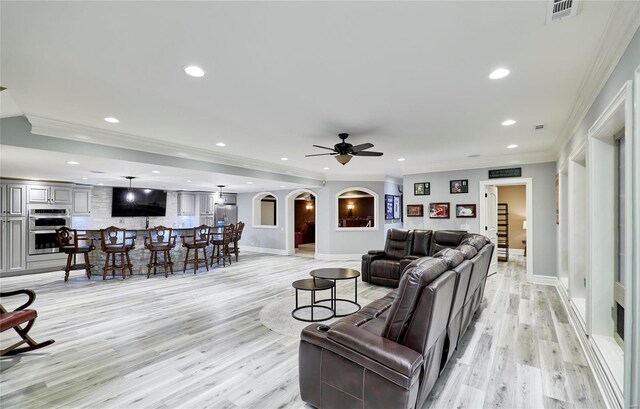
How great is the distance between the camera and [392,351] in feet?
5.80

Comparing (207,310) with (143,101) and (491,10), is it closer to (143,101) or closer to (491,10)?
(143,101)

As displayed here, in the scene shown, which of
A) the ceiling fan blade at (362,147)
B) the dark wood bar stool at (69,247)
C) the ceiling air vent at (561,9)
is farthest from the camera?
the dark wood bar stool at (69,247)

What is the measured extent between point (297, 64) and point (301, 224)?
12057mm

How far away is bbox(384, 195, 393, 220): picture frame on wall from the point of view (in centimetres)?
915

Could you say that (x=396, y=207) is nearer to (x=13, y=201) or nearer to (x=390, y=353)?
(x=390, y=353)

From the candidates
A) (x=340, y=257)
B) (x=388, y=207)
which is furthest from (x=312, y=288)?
(x=388, y=207)

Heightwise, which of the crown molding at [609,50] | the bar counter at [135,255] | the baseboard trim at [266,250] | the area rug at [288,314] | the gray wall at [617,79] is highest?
the crown molding at [609,50]

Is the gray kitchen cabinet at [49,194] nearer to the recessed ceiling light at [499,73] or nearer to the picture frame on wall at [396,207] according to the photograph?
→ the picture frame on wall at [396,207]

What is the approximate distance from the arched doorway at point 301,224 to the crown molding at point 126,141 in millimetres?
3741

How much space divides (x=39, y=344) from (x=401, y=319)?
3.88 m

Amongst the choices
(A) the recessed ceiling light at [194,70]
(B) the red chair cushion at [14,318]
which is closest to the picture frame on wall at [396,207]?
(A) the recessed ceiling light at [194,70]

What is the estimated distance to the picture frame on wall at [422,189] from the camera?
7.22 meters

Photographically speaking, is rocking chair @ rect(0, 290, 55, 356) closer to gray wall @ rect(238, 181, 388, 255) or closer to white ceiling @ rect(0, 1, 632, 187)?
white ceiling @ rect(0, 1, 632, 187)

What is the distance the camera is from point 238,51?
6.97 feet
